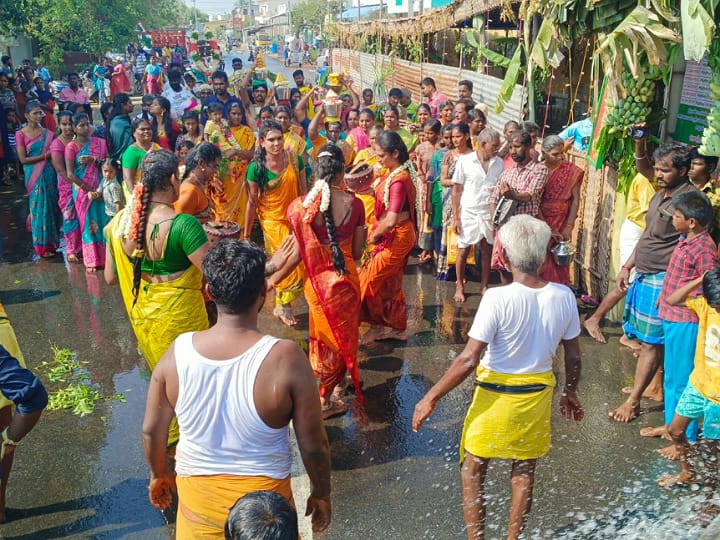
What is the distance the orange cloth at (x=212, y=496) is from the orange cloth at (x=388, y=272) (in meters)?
3.21

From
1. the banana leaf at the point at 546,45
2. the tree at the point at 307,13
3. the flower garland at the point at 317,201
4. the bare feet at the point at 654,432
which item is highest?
the tree at the point at 307,13

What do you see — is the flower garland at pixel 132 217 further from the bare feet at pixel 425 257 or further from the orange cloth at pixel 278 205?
the bare feet at pixel 425 257

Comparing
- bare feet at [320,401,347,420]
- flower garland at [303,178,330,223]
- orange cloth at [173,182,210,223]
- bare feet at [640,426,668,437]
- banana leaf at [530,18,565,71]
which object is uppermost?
banana leaf at [530,18,565,71]

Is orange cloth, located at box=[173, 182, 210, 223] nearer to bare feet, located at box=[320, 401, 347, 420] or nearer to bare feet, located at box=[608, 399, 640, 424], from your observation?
bare feet, located at box=[320, 401, 347, 420]

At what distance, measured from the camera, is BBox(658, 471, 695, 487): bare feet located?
3836 mm

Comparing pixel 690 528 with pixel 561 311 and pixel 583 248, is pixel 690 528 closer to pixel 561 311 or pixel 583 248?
pixel 561 311

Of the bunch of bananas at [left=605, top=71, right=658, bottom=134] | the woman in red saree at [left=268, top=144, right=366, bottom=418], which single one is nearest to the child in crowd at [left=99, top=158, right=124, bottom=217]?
the woman in red saree at [left=268, top=144, right=366, bottom=418]

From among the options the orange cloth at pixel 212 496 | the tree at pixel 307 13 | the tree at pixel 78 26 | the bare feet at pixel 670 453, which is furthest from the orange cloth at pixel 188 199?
the tree at pixel 307 13

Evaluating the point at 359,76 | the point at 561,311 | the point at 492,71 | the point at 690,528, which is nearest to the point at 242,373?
the point at 561,311

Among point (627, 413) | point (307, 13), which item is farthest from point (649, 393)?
point (307, 13)

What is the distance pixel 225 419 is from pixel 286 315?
399 cm

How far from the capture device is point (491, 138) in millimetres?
6383

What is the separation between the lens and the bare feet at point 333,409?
15.4ft

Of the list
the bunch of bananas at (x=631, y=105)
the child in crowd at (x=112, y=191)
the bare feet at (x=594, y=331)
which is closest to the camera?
the bunch of bananas at (x=631, y=105)
